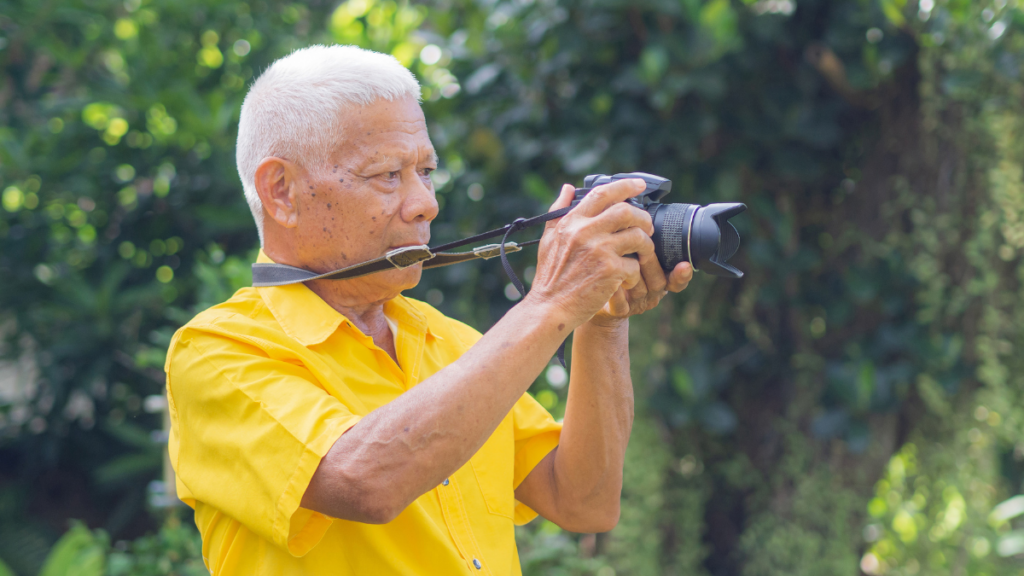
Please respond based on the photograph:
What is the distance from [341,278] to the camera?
1.34m

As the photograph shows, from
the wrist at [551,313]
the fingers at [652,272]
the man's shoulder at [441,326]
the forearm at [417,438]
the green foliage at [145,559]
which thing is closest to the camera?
the forearm at [417,438]

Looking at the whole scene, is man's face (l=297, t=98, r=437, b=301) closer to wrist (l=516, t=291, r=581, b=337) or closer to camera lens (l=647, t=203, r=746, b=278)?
wrist (l=516, t=291, r=581, b=337)

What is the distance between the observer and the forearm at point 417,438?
1058 mm

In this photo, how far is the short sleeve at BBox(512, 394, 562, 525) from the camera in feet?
5.12

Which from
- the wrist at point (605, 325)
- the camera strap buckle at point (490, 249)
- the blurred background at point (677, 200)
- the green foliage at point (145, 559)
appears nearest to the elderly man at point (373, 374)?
the wrist at point (605, 325)

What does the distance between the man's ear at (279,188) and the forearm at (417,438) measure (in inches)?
16.9

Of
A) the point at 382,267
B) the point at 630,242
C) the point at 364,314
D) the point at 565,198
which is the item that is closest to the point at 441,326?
the point at 364,314

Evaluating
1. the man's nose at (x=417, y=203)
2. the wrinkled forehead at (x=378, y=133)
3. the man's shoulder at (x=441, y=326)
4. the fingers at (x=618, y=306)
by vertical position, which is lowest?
the man's shoulder at (x=441, y=326)

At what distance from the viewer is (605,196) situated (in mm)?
1219

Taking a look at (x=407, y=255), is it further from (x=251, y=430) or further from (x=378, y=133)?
(x=251, y=430)

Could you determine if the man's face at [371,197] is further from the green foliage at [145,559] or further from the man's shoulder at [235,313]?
the green foliage at [145,559]

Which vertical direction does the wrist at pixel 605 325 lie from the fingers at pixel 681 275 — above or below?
below

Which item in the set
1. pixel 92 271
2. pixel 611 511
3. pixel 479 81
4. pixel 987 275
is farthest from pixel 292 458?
pixel 92 271

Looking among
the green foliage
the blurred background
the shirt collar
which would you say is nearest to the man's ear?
the shirt collar
